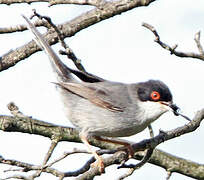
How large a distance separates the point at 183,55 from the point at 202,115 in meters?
0.81

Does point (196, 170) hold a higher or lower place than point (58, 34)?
lower

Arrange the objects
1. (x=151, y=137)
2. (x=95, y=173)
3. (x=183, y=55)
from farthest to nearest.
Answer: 1. (x=151, y=137)
2. (x=183, y=55)
3. (x=95, y=173)

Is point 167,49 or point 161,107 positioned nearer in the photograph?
point 167,49

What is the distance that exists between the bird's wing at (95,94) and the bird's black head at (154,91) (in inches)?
13.7

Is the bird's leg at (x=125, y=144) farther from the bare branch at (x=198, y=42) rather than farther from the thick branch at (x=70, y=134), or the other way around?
the bare branch at (x=198, y=42)

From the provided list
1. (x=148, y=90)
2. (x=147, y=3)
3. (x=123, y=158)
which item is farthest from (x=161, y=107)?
(x=147, y=3)

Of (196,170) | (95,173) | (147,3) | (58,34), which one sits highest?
(147,3)

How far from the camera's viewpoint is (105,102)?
7.97 meters

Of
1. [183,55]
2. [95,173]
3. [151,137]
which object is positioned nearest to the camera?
[95,173]

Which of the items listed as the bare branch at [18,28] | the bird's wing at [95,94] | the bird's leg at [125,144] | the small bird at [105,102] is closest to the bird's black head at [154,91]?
the small bird at [105,102]

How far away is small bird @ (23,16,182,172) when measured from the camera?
767 centimetres

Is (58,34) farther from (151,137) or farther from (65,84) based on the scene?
(151,137)

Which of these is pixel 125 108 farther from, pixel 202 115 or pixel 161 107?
pixel 202 115

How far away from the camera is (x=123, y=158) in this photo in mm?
7020
